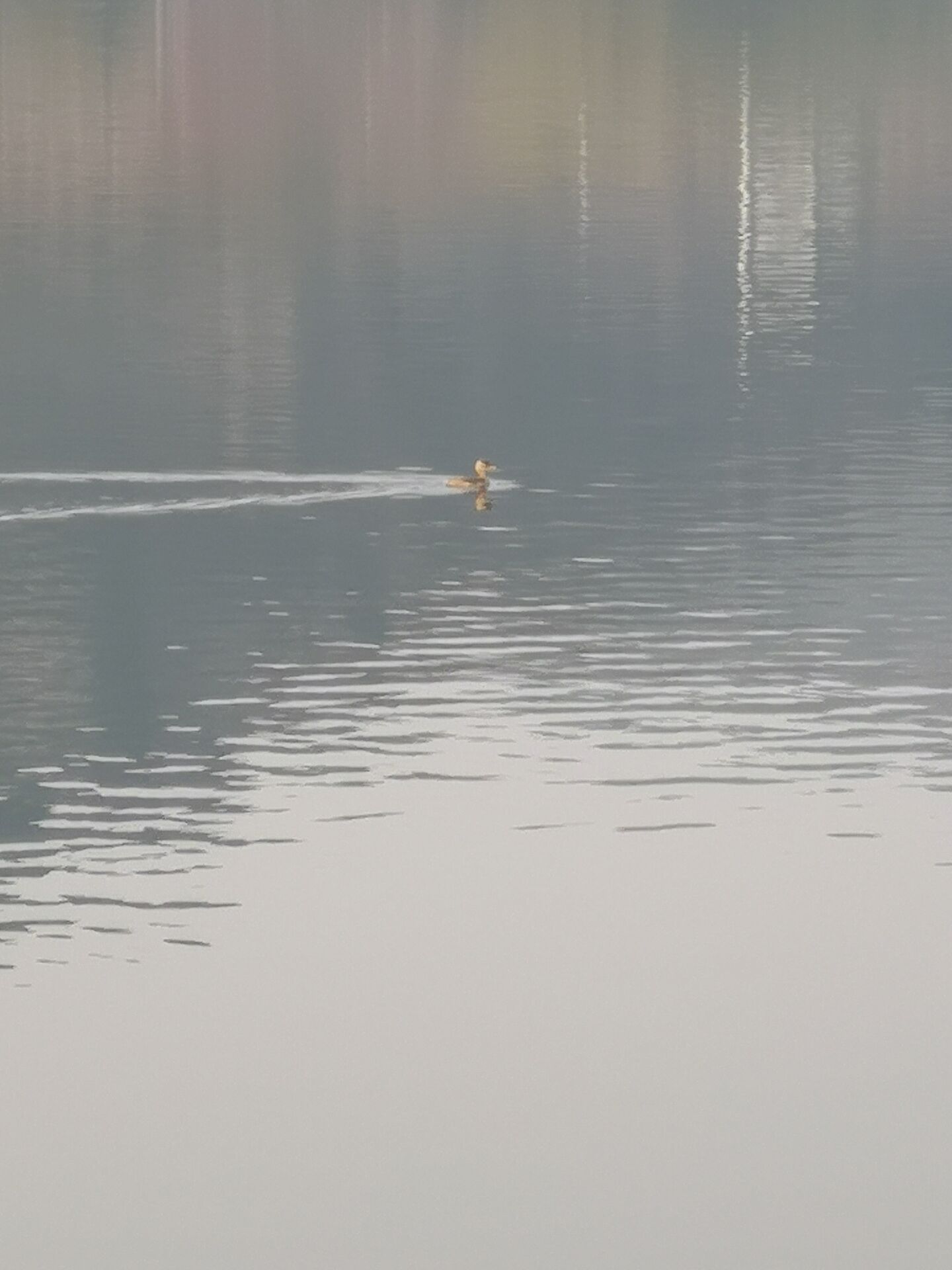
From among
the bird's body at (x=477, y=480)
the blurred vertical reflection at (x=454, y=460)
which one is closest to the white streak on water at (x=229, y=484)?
the blurred vertical reflection at (x=454, y=460)

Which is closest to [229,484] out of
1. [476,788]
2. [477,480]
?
[477,480]

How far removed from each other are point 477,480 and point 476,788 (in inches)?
935

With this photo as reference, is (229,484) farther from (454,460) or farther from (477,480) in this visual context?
(454,460)

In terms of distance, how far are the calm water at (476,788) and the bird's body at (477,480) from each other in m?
0.51

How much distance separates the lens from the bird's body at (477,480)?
219ft

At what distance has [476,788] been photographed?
44312 millimetres

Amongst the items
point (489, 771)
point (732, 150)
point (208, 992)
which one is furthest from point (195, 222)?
point (208, 992)

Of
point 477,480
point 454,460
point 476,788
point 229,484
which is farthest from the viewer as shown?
point 454,460

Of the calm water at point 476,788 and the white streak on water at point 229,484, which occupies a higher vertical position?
the white streak on water at point 229,484

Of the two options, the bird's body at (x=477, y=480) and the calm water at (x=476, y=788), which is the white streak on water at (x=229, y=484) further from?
the bird's body at (x=477, y=480)

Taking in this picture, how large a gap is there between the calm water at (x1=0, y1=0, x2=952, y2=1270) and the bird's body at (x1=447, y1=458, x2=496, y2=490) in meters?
0.51

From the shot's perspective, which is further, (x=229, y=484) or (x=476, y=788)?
(x=229, y=484)

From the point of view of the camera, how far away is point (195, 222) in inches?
5133

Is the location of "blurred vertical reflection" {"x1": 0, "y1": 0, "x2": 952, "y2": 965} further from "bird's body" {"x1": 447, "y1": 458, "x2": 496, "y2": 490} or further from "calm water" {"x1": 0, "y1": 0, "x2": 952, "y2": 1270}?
"bird's body" {"x1": 447, "y1": 458, "x2": 496, "y2": 490}
